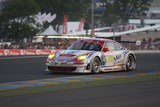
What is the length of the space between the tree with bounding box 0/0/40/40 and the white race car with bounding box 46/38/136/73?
3745 cm

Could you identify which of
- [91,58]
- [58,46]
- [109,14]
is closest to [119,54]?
[91,58]

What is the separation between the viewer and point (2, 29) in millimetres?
58844

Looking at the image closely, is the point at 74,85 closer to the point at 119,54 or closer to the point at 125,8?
the point at 119,54

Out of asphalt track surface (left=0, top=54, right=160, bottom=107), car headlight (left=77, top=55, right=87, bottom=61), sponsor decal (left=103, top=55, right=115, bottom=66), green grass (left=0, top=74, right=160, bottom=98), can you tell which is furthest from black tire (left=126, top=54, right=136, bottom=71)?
asphalt track surface (left=0, top=54, right=160, bottom=107)

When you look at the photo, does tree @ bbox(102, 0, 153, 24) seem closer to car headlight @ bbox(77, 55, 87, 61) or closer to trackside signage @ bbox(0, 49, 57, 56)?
trackside signage @ bbox(0, 49, 57, 56)

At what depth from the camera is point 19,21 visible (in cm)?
5975

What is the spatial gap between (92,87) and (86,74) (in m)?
4.60

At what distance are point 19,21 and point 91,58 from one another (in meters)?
41.4

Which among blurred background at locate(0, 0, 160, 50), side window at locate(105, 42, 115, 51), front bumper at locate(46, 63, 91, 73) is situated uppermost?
blurred background at locate(0, 0, 160, 50)

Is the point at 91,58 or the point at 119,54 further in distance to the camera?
the point at 119,54

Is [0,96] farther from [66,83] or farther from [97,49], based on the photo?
[97,49]

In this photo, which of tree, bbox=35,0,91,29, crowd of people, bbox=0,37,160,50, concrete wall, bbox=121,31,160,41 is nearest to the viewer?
crowd of people, bbox=0,37,160,50

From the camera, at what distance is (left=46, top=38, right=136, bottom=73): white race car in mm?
18859

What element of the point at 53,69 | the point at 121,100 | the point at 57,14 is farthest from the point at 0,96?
the point at 57,14
